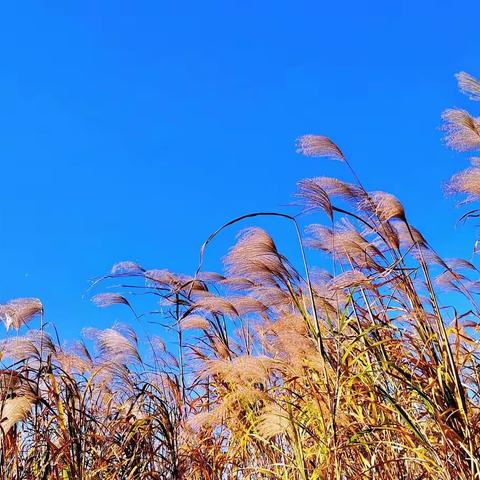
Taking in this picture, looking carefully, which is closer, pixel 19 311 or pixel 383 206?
pixel 383 206

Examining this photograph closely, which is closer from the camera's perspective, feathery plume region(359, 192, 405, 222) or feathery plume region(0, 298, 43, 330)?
feathery plume region(359, 192, 405, 222)

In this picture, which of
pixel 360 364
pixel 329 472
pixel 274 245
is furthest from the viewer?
pixel 274 245

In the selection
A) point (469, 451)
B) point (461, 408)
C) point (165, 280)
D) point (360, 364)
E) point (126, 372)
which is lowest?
point (469, 451)

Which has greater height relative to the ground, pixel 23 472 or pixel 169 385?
pixel 169 385

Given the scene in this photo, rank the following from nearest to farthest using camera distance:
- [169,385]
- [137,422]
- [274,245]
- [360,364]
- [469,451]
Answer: [469,451]
[360,364]
[274,245]
[137,422]
[169,385]

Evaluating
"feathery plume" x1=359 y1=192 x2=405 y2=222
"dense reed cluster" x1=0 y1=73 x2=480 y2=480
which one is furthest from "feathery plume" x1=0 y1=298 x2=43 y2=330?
"feathery plume" x1=359 y1=192 x2=405 y2=222

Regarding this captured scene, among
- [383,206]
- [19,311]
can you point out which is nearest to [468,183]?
[383,206]

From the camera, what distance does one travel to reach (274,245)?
2.66 m

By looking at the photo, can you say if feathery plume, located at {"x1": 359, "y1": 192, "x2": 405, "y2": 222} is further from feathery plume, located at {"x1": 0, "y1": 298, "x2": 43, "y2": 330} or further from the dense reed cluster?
feathery plume, located at {"x1": 0, "y1": 298, "x2": 43, "y2": 330}

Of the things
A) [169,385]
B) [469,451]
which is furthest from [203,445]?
[469,451]

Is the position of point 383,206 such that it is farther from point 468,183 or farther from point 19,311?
point 19,311

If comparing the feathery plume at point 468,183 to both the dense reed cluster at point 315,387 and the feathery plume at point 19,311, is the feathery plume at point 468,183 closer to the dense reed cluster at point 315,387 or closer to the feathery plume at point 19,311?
the dense reed cluster at point 315,387

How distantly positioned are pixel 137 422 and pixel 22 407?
4.00 feet

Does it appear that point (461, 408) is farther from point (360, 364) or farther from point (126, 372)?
point (126, 372)
